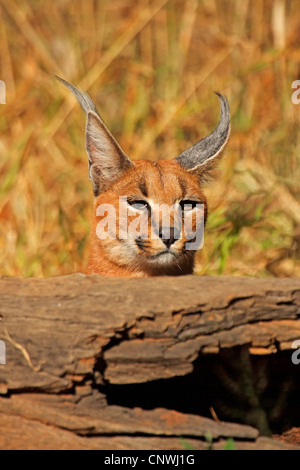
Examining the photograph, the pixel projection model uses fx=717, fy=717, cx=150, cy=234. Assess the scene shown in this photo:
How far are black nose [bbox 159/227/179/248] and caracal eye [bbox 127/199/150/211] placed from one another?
263mm

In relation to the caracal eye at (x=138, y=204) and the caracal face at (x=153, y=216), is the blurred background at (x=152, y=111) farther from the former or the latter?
the caracal eye at (x=138, y=204)

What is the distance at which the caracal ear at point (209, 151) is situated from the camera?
4562mm

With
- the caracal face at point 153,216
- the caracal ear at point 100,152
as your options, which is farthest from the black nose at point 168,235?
the caracal ear at point 100,152

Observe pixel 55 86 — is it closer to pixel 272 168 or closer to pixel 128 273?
pixel 272 168

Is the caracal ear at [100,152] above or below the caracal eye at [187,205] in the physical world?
above

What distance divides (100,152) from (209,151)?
73 centimetres

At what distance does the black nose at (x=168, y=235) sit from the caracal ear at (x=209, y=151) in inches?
29.9

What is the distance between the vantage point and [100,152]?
14.3 ft

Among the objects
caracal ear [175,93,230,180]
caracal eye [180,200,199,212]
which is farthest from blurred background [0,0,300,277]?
caracal eye [180,200,199,212]

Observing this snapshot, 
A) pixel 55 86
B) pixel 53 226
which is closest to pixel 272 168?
pixel 53 226

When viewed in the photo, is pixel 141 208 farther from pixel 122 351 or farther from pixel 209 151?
pixel 122 351

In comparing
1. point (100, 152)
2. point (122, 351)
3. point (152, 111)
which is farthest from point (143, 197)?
point (152, 111)

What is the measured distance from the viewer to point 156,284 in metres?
3.38

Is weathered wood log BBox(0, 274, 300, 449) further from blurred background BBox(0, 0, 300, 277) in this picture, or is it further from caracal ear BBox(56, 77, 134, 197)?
blurred background BBox(0, 0, 300, 277)
